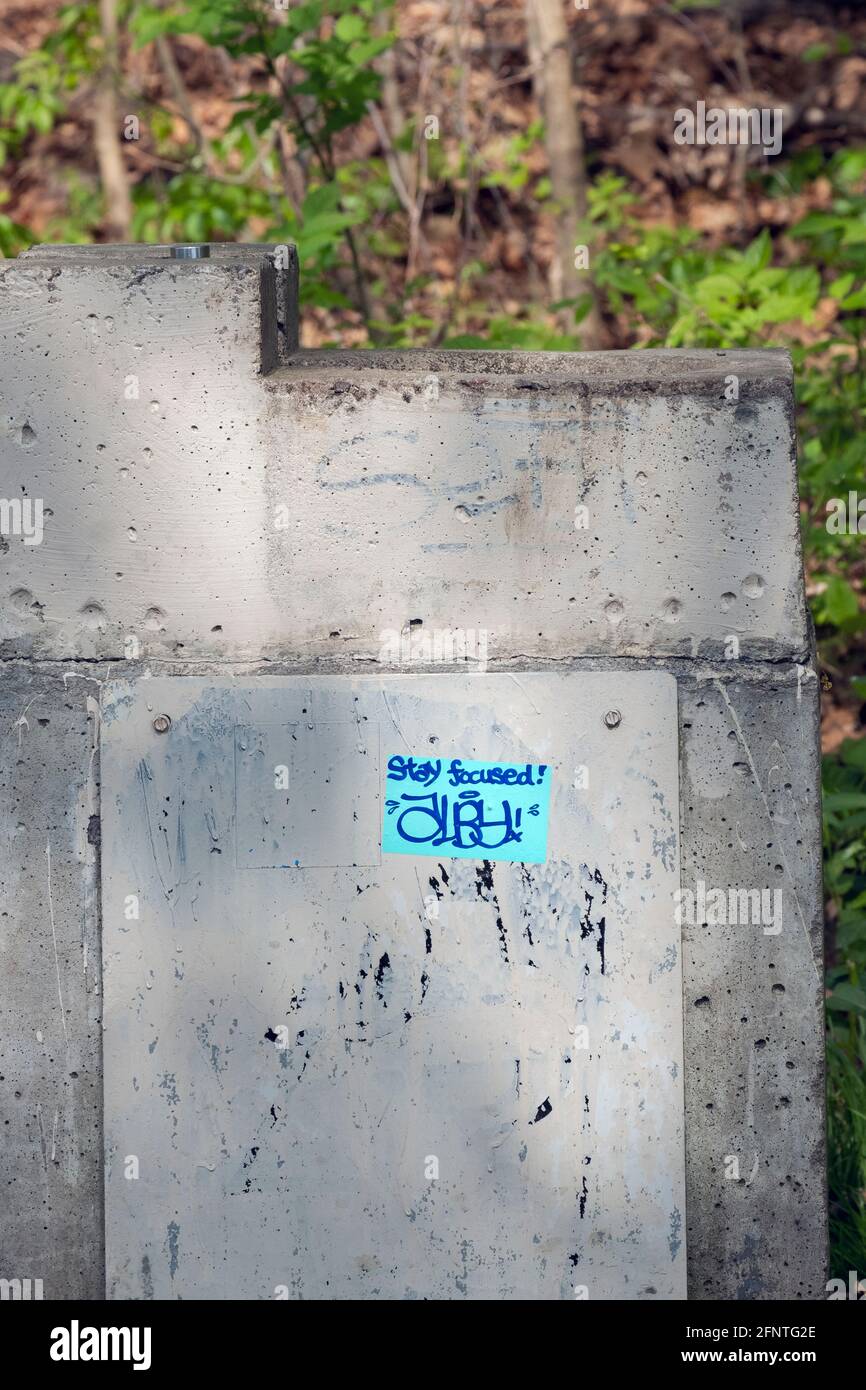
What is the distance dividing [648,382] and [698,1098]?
3.40 feet

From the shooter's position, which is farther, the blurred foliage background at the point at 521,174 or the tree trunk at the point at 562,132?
the tree trunk at the point at 562,132

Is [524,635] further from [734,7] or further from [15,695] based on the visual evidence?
[734,7]

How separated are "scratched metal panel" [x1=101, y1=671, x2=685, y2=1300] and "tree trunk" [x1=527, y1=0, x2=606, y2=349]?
344 centimetres

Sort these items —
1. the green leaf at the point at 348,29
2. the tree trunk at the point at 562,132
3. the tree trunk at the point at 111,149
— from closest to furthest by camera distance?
the green leaf at the point at 348,29
the tree trunk at the point at 562,132
the tree trunk at the point at 111,149

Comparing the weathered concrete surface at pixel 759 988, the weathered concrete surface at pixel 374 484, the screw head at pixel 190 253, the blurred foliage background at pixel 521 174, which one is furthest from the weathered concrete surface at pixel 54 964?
the blurred foliage background at pixel 521 174

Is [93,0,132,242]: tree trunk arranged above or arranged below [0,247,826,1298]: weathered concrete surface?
above

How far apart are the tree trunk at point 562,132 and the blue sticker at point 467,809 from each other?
11.3 feet

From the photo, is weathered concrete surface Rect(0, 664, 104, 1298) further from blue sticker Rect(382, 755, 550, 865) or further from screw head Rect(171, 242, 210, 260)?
screw head Rect(171, 242, 210, 260)

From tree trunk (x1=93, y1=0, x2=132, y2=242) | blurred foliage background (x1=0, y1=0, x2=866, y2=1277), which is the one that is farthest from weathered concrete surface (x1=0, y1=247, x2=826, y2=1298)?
tree trunk (x1=93, y1=0, x2=132, y2=242)

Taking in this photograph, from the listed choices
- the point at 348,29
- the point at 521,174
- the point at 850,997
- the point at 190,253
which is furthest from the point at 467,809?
the point at 521,174

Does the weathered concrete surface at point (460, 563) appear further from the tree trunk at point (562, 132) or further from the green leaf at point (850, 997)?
the tree trunk at point (562, 132)

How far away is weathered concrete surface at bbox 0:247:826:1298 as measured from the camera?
204cm

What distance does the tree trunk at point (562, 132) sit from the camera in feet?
17.0

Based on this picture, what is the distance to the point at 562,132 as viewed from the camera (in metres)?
5.28
